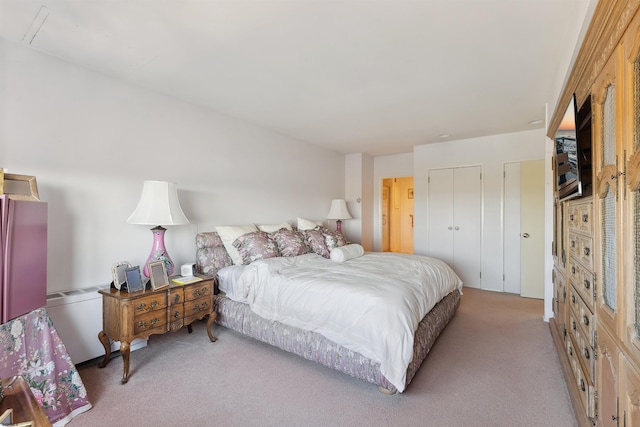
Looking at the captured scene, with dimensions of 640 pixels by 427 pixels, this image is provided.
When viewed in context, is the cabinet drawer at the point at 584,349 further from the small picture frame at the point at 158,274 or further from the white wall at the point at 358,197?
the white wall at the point at 358,197

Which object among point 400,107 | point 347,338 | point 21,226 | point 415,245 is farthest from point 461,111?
point 21,226

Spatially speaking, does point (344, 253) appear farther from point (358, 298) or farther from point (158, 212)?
point (158, 212)

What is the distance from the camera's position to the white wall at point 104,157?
2.14 m

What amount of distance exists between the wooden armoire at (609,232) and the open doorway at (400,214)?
17.4 feet

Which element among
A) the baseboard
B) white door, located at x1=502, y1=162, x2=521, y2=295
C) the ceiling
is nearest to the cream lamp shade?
the ceiling

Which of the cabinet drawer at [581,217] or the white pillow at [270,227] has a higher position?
the cabinet drawer at [581,217]

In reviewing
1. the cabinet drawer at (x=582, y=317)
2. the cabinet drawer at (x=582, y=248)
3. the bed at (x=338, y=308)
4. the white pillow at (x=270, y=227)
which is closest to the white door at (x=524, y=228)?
the bed at (x=338, y=308)

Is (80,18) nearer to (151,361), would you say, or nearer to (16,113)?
(16,113)

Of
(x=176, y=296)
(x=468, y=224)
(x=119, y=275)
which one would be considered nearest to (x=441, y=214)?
(x=468, y=224)

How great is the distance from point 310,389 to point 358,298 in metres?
0.71

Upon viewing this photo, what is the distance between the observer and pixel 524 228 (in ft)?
13.9

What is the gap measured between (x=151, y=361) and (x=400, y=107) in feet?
11.2

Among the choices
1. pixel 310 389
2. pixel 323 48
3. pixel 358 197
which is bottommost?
pixel 310 389

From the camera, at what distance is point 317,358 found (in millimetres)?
2244
